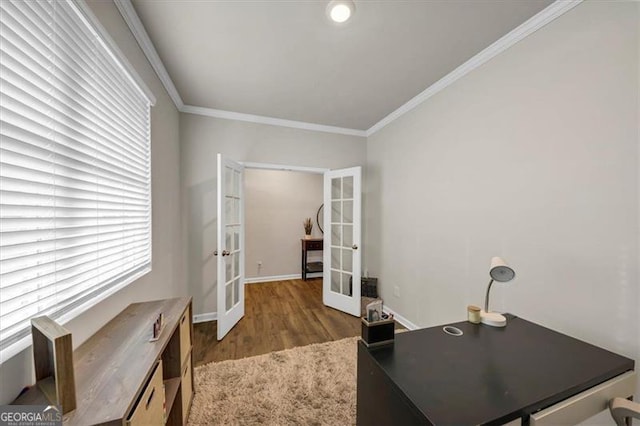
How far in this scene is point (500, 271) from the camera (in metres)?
1.25

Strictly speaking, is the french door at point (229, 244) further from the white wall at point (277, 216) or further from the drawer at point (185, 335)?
the white wall at point (277, 216)

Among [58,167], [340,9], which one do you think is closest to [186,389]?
[58,167]

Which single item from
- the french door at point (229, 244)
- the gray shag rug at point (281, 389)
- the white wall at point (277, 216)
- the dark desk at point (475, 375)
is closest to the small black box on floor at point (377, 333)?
the dark desk at point (475, 375)

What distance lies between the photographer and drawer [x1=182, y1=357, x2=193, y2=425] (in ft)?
4.50

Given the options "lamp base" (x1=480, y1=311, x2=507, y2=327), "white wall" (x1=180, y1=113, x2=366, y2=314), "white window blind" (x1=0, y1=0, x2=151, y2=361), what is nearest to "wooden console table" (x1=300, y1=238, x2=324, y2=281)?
"white wall" (x1=180, y1=113, x2=366, y2=314)

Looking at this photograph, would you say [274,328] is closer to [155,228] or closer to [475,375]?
[155,228]

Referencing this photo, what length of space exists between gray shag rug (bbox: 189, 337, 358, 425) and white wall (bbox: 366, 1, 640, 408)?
1.16 metres

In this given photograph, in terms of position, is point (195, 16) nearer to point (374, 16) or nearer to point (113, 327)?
point (374, 16)

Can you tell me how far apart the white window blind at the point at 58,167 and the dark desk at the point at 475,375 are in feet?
4.02

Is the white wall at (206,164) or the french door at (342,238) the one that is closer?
the white wall at (206,164)

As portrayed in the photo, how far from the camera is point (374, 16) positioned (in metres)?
1.47

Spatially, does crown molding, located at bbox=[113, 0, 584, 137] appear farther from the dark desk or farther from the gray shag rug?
the gray shag rug

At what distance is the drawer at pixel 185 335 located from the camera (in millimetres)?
1390

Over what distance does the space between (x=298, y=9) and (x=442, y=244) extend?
2.21 metres
